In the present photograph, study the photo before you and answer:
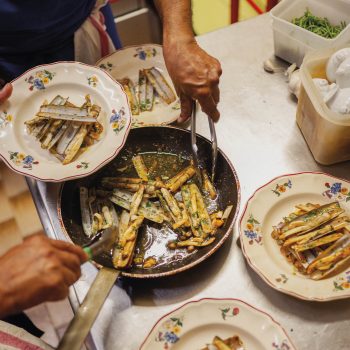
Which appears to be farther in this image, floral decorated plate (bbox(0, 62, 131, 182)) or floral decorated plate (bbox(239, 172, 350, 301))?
floral decorated plate (bbox(0, 62, 131, 182))

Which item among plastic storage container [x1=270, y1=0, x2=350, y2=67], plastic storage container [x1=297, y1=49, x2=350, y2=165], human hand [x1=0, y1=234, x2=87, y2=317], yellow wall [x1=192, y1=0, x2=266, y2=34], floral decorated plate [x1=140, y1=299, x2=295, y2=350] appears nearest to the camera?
human hand [x1=0, y1=234, x2=87, y2=317]

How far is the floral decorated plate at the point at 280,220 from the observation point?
117 centimetres

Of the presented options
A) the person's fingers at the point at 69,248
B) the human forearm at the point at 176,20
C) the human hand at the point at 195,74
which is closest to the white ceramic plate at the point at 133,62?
the human forearm at the point at 176,20

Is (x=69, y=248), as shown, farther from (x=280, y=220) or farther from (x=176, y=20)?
(x=176, y=20)

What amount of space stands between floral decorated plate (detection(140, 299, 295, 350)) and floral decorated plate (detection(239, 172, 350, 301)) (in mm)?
111

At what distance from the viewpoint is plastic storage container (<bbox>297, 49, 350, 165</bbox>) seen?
136 cm

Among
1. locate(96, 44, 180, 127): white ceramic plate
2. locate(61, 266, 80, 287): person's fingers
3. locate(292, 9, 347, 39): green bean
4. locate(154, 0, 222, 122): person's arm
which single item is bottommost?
locate(96, 44, 180, 127): white ceramic plate

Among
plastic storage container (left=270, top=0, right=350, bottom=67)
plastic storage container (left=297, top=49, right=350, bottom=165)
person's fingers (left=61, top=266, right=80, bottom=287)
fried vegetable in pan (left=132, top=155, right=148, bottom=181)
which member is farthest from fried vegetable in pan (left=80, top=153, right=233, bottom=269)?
plastic storage container (left=270, top=0, right=350, bottom=67)

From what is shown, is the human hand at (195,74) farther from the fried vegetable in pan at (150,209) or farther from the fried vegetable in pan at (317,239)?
the fried vegetable in pan at (317,239)

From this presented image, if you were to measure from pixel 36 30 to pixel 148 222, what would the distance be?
77 centimetres

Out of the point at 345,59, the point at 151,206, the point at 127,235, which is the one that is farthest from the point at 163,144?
the point at 345,59

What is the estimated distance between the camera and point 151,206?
4.56ft

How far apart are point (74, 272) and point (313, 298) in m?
0.60

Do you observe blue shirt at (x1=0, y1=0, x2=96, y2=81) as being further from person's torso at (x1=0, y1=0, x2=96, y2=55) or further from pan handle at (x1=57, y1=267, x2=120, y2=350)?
pan handle at (x1=57, y1=267, x2=120, y2=350)
